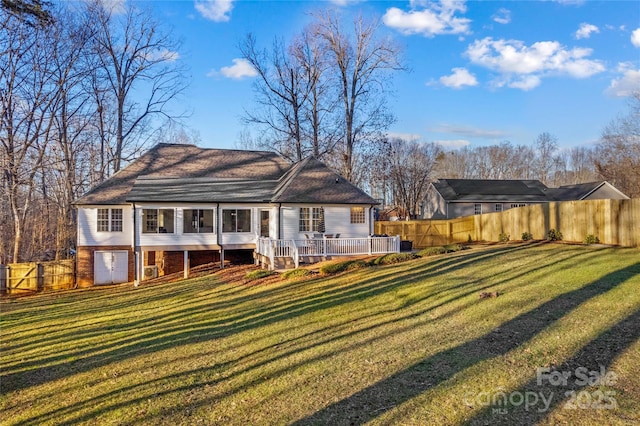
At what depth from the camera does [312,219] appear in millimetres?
19766

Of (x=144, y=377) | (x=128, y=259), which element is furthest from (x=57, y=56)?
(x=144, y=377)

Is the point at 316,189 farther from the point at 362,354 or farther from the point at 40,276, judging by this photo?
the point at 40,276

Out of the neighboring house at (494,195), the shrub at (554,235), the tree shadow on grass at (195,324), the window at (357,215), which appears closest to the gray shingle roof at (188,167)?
the window at (357,215)

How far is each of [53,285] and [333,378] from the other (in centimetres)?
2127

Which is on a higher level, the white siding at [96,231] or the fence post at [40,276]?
the white siding at [96,231]

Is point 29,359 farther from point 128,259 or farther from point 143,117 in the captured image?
point 143,117

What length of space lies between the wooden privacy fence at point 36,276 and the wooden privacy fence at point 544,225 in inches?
808

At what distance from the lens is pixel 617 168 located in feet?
139

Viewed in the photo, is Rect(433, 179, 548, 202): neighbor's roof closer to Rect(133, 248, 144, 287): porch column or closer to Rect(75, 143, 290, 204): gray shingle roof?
Rect(75, 143, 290, 204): gray shingle roof

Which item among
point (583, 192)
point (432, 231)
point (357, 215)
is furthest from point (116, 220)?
point (583, 192)

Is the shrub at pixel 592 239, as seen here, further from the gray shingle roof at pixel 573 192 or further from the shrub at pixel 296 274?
the gray shingle roof at pixel 573 192

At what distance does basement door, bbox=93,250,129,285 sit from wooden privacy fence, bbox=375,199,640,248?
17708 millimetres

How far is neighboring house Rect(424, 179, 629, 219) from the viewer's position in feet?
123

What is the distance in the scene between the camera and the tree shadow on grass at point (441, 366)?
4.70m
